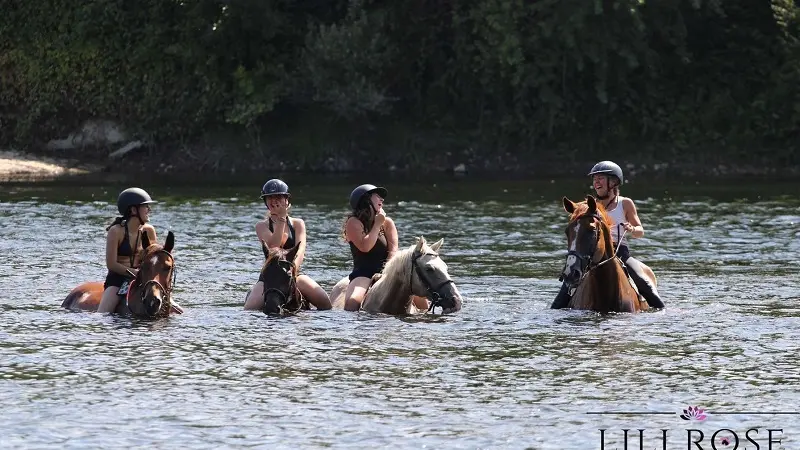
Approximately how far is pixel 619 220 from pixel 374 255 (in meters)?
3.02

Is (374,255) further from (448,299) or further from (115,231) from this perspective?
(115,231)

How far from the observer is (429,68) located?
53281mm

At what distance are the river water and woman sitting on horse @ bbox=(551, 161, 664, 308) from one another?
0.46 meters

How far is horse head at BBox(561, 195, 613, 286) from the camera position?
54.6 ft

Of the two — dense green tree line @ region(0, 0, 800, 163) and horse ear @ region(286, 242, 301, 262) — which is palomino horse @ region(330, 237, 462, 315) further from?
dense green tree line @ region(0, 0, 800, 163)

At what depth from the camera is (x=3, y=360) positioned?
15539 millimetres

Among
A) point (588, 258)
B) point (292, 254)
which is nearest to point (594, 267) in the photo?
point (588, 258)

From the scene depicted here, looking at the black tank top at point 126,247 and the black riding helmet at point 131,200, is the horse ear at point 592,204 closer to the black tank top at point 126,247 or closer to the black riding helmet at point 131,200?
the black riding helmet at point 131,200

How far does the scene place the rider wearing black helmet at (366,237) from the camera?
61.8ft

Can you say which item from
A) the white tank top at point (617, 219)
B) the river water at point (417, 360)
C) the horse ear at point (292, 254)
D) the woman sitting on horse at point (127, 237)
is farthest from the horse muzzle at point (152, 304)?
the white tank top at point (617, 219)

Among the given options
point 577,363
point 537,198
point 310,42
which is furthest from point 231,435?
point 310,42

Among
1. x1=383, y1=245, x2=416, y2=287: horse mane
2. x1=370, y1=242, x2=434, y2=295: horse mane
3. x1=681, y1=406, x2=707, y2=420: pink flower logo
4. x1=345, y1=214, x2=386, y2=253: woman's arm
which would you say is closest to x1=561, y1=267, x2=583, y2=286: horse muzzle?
x1=370, y1=242, x2=434, y2=295: horse mane

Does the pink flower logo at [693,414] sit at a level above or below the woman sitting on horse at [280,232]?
below

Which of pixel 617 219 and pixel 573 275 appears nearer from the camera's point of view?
pixel 573 275
